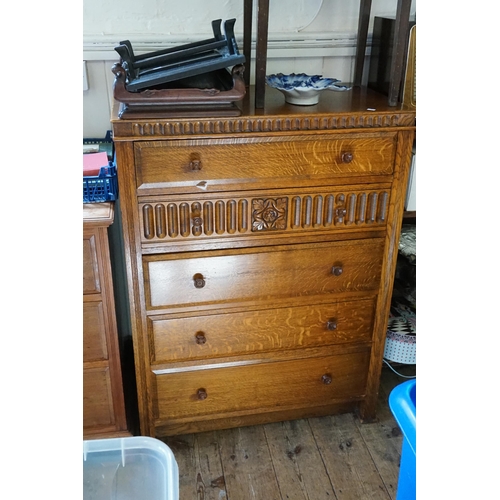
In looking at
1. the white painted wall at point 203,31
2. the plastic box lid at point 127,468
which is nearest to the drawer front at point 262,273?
the plastic box lid at point 127,468

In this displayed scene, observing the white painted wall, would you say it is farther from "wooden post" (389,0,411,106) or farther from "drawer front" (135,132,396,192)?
"drawer front" (135,132,396,192)

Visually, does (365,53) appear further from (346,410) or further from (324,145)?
(346,410)

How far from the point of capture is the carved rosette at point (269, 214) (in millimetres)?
1464

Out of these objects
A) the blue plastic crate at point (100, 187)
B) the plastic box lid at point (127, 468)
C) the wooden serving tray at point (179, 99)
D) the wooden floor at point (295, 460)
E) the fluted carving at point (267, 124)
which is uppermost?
the wooden serving tray at point (179, 99)

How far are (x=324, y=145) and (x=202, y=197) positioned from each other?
0.35 m

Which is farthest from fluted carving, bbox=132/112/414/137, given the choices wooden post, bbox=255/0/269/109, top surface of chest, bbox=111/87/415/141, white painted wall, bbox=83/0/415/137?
white painted wall, bbox=83/0/415/137

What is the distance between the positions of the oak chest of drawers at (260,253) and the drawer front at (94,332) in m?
0.10

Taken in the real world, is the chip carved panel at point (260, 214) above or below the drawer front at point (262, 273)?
above

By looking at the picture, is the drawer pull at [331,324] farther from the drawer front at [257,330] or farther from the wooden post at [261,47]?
the wooden post at [261,47]

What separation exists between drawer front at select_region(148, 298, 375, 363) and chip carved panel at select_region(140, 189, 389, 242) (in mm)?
268

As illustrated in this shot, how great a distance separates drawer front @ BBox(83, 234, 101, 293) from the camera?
4.67 feet
